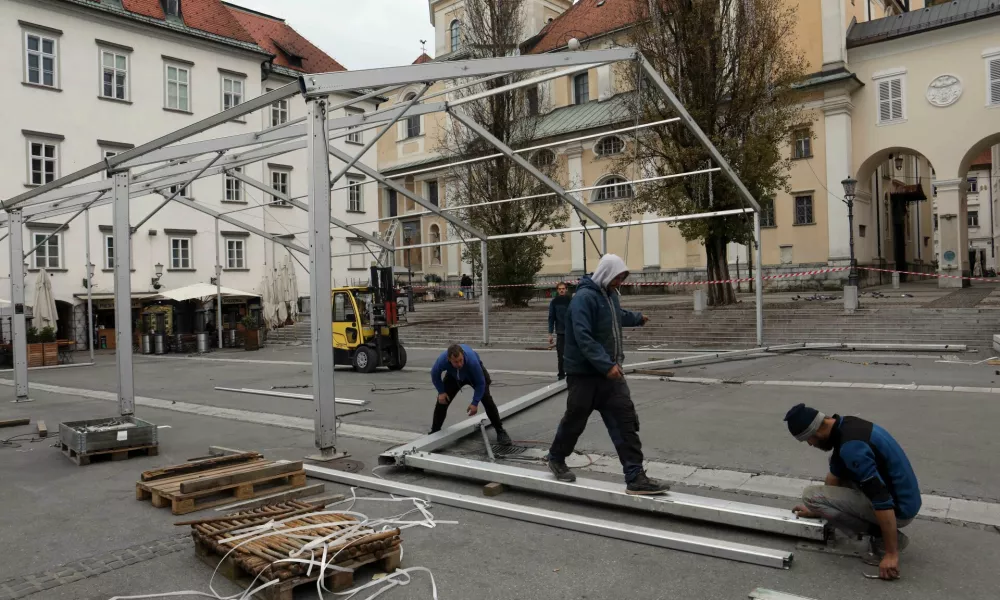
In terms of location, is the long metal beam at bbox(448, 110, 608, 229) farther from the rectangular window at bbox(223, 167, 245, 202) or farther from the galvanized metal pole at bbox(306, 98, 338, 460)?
the rectangular window at bbox(223, 167, 245, 202)

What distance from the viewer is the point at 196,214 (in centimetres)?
3303

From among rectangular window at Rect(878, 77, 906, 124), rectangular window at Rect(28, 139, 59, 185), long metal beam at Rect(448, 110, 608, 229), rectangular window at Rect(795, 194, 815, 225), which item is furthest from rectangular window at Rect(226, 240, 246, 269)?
rectangular window at Rect(878, 77, 906, 124)

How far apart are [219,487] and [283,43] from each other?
38.6 metres

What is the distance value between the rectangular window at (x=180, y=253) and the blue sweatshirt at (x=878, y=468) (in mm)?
32394

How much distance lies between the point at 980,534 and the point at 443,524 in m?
3.66

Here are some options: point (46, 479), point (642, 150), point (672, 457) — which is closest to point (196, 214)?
point (642, 150)

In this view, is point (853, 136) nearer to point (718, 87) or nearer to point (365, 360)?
point (718, 87)

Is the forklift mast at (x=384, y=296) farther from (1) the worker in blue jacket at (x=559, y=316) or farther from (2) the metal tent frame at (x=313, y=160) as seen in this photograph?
(1) the worker in blue jacket at (x=559, y=316)

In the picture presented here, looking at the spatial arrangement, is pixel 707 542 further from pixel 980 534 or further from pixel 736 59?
pixel 736 59

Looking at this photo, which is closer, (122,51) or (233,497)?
(233,497)

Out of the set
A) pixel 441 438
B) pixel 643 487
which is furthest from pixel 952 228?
pixel 643 487

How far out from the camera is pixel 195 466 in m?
6.85

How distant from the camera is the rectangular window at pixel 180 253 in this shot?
105 feet

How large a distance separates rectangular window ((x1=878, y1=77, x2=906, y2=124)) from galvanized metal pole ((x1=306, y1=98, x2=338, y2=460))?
3200cm
